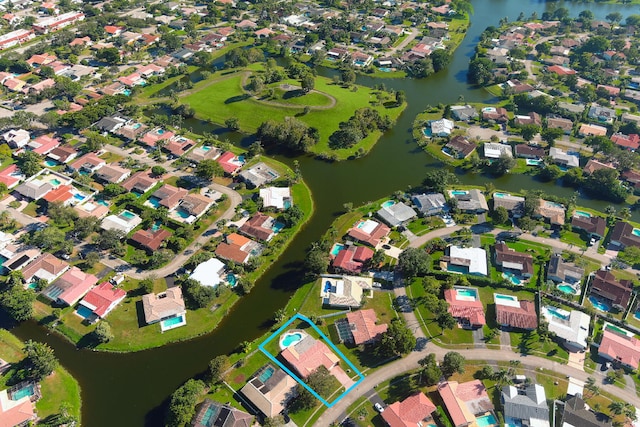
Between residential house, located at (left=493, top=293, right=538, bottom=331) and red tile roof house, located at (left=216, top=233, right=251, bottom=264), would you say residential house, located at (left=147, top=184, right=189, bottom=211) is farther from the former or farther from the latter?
residential house, located at (left=493, top=293, right=538, bottom=331)

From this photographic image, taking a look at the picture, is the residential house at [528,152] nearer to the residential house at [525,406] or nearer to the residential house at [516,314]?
the residential house at [516,314]

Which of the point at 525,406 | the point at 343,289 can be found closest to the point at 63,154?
the point at 343,289

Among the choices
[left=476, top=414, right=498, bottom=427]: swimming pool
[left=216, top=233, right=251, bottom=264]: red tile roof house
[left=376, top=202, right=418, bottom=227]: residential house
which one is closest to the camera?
[left=476, top=414, right=498, bottom=427]: swimming pool

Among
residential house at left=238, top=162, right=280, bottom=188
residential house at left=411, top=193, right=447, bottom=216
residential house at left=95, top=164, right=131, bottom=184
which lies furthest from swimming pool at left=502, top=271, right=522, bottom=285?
residential house at left=95, top=164, right=131, bottom=184

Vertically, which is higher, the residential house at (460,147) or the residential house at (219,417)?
the residential house at (460,147)

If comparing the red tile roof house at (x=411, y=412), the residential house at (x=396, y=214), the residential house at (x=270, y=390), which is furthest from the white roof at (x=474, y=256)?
the residential house at (x=270, y=390)

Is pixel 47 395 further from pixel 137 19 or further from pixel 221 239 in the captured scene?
pixel 137 19

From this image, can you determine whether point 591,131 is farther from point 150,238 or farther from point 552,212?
point 150,238
